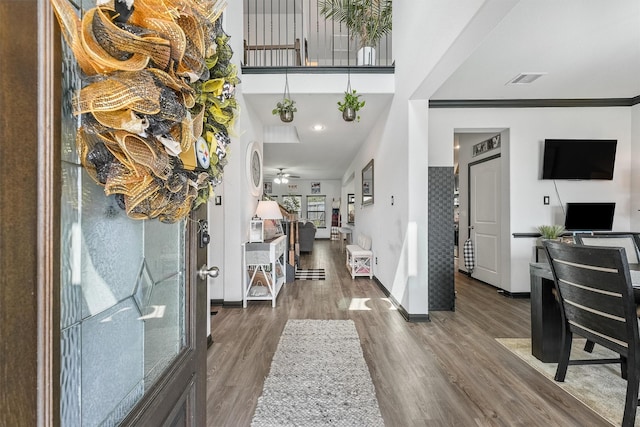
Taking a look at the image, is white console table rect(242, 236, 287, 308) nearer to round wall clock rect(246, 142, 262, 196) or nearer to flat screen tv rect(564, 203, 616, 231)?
round wall clock rect(246, 142, 262, 196)

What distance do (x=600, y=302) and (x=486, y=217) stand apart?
3.16 meters

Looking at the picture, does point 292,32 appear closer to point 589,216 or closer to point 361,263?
point 361,263

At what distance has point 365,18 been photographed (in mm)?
3947

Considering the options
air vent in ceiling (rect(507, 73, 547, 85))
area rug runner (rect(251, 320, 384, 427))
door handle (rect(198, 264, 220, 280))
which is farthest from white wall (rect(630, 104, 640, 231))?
door handle (rect(198, 264, 220, 280))

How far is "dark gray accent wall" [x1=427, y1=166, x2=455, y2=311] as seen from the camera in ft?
11.1

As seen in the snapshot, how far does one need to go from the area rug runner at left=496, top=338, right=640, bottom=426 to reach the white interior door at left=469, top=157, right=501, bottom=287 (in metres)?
2.04

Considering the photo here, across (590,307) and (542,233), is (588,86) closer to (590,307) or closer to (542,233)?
(542,233)

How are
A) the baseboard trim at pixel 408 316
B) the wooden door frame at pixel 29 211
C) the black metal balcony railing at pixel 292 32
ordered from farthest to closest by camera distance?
the black metal balcony railing at pixel 292 32 < the baseboard trim at pixel 408 316 < the wooden door frame at pixel 29 211

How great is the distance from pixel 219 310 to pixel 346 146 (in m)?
4.16

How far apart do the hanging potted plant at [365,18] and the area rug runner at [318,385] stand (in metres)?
3.43

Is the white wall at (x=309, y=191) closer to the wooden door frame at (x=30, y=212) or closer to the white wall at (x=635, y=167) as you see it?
the white wall at (x=635, y=167)

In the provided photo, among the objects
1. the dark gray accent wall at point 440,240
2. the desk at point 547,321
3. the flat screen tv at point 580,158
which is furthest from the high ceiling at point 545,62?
the desk at point 547,321

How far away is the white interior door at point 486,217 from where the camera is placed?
172 inches

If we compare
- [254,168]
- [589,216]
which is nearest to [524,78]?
[589,216]
